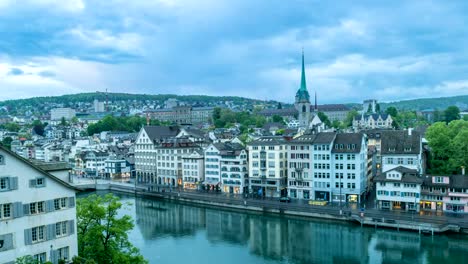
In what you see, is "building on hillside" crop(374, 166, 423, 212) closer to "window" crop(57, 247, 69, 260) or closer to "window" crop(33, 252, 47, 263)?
A: "window" crop(57, 247, 69, 260)

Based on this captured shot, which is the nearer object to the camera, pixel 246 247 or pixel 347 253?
pixel 347 253

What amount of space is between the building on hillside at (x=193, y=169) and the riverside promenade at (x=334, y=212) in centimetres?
413

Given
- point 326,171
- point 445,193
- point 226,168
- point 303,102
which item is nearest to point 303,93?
point 303,102

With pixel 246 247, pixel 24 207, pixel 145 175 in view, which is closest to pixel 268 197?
pixel 246 247

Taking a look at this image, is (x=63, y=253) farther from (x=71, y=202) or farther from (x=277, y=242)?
(x=277, y=242)

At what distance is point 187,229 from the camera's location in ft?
188

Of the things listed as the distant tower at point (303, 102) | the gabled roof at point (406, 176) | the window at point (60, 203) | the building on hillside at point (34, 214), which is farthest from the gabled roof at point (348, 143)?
the distant tower at point (303, 102)

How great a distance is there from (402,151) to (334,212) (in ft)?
47.0

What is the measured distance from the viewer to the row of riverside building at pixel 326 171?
56.3 meters

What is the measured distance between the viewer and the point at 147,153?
311 feet

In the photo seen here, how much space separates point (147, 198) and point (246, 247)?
3475 cm

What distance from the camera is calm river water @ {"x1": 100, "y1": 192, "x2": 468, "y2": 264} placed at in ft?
146

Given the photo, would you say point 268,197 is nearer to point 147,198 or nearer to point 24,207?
point 147,198

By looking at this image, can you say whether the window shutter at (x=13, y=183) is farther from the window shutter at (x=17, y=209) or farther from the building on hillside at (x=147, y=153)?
the building on hillside at (x=147, y=153)
